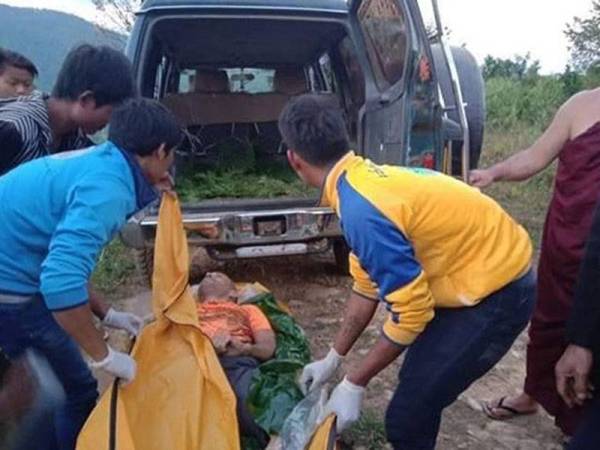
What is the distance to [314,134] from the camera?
6.38ft

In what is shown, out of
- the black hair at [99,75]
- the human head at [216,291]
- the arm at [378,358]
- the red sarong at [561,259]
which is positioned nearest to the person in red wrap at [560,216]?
the red sarong at [561,259]

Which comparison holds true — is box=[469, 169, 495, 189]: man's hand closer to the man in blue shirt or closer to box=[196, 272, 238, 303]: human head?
the man in blue shirt

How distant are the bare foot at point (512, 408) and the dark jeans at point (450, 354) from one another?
3.33 feet

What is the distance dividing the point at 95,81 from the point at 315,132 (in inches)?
26.8

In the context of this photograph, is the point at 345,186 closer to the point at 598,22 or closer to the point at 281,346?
the point at 281,346

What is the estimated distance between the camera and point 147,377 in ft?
7.94

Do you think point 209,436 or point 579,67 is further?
point 579,67

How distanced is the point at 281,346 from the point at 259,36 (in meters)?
2.92

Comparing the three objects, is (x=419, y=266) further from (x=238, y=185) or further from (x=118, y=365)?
(x=238, y=185)

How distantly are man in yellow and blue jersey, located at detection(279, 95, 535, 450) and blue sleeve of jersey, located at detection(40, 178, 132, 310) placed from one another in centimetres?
50

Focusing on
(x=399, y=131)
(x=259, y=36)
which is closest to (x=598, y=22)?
(x=259, y=36)

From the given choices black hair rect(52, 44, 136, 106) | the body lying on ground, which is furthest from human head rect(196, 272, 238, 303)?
black hair rect(52, 44, 136, 106)

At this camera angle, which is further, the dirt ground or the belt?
the dirt ground

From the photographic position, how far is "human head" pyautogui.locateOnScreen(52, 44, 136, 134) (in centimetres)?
216
